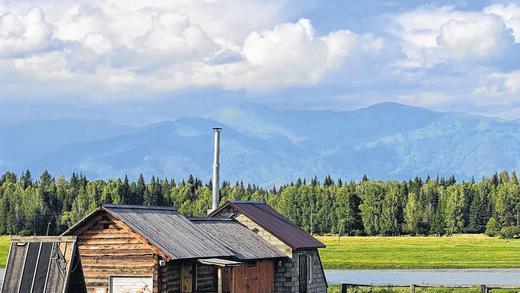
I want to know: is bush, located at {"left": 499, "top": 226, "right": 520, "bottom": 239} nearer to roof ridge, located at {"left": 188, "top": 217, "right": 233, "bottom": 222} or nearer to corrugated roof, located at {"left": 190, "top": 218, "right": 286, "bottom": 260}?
corrugated roof, located at {"left": 190, "top": 218, "right": 286, "bottom": 260}

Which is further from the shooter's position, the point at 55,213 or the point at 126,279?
the point at 55,213

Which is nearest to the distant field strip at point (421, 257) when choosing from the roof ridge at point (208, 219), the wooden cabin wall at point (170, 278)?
the roof ridge at point (208, 219)

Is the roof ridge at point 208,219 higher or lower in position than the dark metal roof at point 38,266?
higher

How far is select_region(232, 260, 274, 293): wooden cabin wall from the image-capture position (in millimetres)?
42906

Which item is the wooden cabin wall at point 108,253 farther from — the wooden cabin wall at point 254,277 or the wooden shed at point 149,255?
the wooden cabin wall at point 254,277

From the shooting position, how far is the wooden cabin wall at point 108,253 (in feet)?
128

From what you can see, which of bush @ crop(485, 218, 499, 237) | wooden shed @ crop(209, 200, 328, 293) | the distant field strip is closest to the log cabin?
wooden shed @ crop(209, 200, 328, 293)

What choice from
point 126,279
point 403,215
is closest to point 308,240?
point 126,279

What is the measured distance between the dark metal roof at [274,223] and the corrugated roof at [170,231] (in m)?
5.82

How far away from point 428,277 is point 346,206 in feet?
351

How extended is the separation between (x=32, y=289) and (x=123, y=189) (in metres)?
150

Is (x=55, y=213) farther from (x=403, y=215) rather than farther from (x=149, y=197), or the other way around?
(x=403, y=215)

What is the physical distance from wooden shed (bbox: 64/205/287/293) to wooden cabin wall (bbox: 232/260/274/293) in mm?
56

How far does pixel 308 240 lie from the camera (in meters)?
52.3
